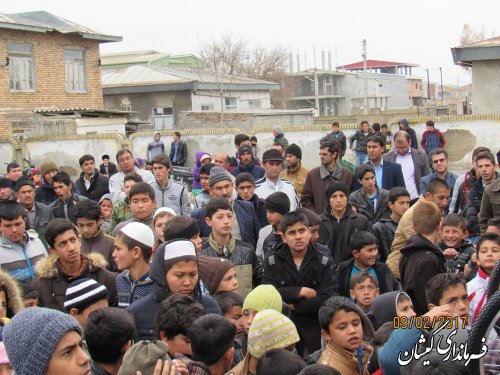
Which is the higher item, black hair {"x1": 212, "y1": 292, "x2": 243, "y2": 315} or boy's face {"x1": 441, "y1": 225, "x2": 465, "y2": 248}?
boy's face {"x1": 441, "y1": 225, "x2": 465, "y2": 248}

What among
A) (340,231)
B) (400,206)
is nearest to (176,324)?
(340,231)

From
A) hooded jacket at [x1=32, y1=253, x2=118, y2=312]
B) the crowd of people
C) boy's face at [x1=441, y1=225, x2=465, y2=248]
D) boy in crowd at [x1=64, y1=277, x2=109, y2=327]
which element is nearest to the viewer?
the crowd of people

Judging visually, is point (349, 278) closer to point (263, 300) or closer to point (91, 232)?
point (263, 300)

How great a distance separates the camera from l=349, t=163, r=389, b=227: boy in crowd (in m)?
8.79

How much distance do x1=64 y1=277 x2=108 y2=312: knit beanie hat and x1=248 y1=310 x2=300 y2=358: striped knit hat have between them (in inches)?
46.7

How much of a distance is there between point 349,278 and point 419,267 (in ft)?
2.86

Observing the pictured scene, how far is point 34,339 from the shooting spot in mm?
3605

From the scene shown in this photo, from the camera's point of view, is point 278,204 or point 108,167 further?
point 108,167

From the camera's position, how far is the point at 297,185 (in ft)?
33.9

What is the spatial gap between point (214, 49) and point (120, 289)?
164 ft

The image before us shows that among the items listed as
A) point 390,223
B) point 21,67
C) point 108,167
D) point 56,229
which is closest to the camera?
point 56,229

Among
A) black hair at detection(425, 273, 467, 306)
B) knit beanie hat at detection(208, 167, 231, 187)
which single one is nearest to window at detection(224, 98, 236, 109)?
knit beanie hat at detection(208, 167, 231, 187)

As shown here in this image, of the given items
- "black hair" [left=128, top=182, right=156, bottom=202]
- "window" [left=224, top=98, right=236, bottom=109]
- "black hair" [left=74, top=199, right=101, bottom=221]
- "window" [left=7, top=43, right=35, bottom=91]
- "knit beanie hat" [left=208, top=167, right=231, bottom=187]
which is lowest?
"black hair" [left=74, top=199, right=101, bottom=221]

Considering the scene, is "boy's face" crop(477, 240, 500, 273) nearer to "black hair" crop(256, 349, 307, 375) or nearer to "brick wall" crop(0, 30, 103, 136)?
"black hair" crop(256, 349, 307, 375)
